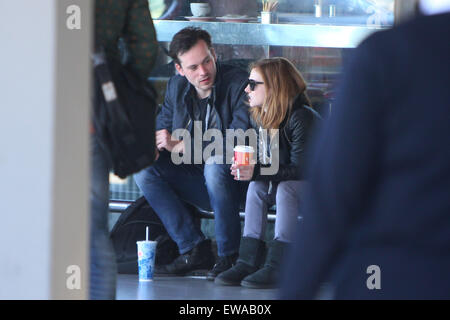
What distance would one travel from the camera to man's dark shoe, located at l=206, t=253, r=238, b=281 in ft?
13.6

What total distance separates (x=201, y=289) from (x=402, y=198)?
8.96 ft

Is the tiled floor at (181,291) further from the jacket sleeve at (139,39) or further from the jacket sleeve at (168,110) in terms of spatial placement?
the jacket sleeve at (139,39)

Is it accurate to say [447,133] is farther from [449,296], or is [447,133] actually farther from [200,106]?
[200,106]

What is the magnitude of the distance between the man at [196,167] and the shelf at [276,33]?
291 mm

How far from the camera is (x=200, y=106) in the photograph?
4.43m

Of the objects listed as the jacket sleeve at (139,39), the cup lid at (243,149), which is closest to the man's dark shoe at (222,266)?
the cup lid at (243,149)

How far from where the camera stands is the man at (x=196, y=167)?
4.16 meters

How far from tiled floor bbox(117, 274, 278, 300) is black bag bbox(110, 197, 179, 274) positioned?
142 millimetres

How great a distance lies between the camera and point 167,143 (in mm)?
4332

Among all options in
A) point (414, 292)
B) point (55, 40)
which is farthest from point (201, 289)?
point (414, 292)

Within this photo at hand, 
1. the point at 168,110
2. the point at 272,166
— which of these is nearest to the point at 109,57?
the point at 272,166

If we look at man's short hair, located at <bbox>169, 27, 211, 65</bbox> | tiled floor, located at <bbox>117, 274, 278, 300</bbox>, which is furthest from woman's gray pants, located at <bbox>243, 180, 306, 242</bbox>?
man's short hair, located at <bbox>169, 27, 211, 65</bbox>

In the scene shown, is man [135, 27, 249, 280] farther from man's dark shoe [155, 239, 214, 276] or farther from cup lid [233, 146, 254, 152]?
cup lid [233, 146, 254, 152]

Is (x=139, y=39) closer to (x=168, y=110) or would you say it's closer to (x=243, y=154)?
(x=243, y=154)
